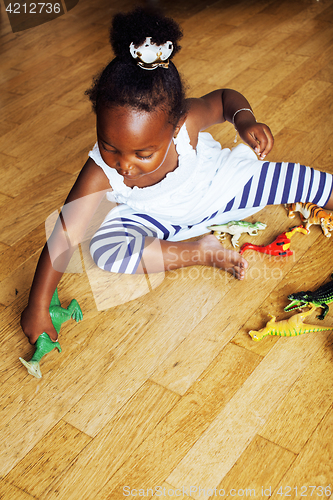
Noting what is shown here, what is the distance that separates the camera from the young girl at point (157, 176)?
75 centimetres

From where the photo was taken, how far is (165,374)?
2.71 feet

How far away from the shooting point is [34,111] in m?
1.64

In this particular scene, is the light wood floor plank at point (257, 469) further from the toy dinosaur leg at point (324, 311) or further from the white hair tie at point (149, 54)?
the white hair tie at point (149, 54)

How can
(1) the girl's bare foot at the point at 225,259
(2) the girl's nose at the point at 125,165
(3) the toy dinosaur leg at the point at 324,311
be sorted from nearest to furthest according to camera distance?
(2) the girl's nose at the point at 125,165 < (3) the toy dinosaur leg at the point at 324,311 < (1) the girl's bare foot at the point at 225,259

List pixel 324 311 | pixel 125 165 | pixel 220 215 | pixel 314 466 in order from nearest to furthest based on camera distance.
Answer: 1. pixel 314 466
2. pixel 125 165
3. pixel 324 311
4. pixel 220 215

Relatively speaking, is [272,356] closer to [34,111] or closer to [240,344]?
[240,344]

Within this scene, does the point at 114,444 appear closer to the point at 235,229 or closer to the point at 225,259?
the point at 225,259

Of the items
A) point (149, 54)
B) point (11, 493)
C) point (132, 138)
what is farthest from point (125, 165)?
point (11, 493)

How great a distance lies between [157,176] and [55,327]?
0.35 meters

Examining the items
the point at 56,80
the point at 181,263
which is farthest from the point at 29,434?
the point at 56,80

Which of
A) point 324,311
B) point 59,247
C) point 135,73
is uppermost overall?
point 135,73

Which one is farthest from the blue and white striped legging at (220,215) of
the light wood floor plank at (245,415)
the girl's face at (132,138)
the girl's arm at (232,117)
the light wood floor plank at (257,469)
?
the light wood floor plank at (257,469)

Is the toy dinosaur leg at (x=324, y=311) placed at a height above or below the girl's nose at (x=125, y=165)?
below

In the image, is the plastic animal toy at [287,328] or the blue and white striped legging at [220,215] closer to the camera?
the plastic animal toy at [287,328]
